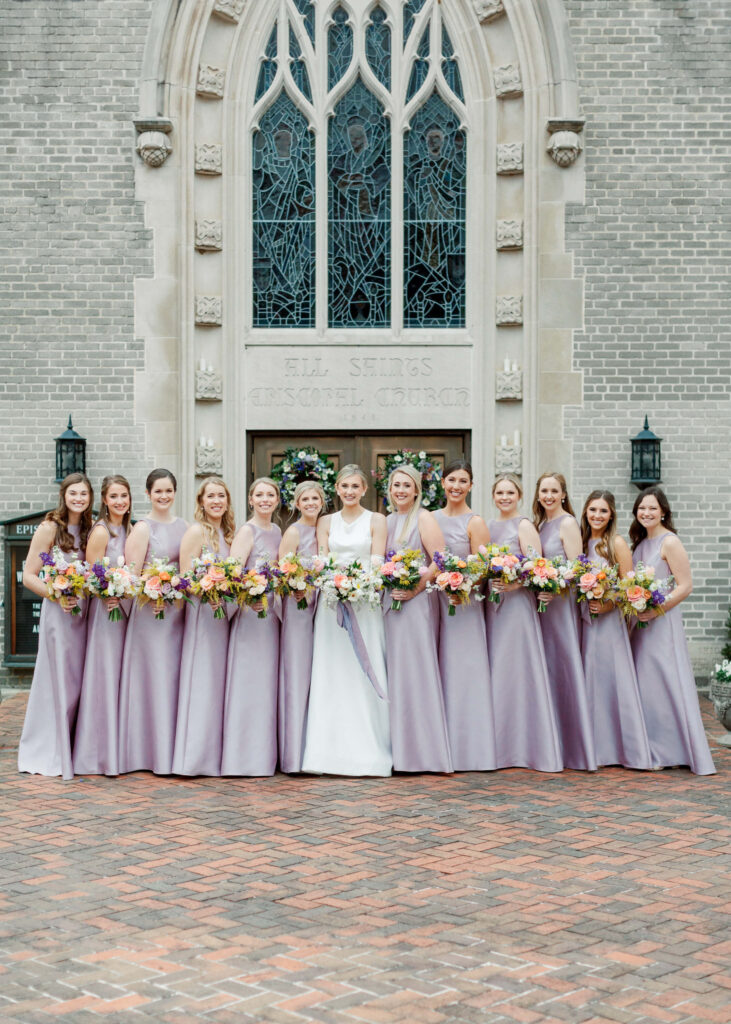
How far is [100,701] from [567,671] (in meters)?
3.10

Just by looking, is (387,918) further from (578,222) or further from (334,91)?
(334,91)

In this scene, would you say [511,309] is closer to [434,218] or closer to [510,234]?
[510,234]

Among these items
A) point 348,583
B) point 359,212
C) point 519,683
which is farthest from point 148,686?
point 359,212

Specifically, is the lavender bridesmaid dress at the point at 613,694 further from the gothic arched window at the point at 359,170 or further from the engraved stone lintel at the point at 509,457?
the gothic arched window at the point at 359,170

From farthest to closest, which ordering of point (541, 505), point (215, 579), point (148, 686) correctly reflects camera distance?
point (541, 505)
point (148, 686)
point (215, 579)

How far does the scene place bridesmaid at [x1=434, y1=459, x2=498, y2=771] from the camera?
7.91 metres

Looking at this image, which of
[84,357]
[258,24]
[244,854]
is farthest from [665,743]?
[258,24]

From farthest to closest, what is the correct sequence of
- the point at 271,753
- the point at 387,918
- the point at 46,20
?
the point at 46,20, the point at 271,753, the point at 387,918

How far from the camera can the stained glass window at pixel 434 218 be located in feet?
41.3

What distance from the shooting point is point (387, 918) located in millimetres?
4941

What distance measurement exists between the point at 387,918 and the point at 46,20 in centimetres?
1029

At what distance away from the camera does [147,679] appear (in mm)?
7875

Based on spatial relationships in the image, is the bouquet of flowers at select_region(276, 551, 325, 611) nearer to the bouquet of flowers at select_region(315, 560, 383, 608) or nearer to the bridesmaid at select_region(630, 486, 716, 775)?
the bouquet of flowers at select_region(315, 560, 383, 608)

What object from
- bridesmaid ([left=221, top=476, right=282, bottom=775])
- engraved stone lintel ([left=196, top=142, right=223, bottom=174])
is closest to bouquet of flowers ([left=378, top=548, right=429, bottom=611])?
bridesmaid ([left=221, top=476, right=282, bottom=775])
